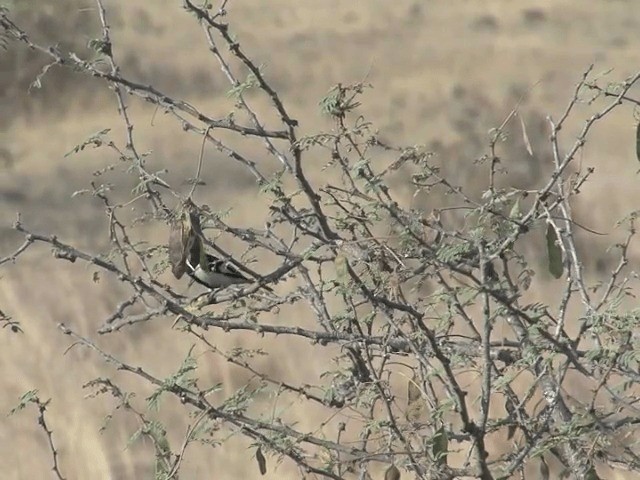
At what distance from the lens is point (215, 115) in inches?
677

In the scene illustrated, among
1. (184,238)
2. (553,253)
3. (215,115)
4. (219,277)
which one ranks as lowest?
(553,253)

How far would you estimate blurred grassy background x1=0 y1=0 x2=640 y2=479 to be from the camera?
4.81 metres

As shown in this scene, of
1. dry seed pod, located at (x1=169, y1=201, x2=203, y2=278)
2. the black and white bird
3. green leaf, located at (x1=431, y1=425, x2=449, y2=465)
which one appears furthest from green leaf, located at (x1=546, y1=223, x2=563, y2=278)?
the black and white bird

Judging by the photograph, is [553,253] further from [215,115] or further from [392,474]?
[215,115]

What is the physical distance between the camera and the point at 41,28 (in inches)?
814

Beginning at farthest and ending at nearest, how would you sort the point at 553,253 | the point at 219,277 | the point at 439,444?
the point at 219,277 < the point at 553,253 < the point at 439,444

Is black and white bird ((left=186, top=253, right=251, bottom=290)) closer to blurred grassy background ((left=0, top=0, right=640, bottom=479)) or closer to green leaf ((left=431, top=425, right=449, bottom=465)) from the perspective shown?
blurred grassy background ((left=0, top=0, right=640, bottom=479))

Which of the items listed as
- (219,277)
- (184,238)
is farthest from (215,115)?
(184,238)

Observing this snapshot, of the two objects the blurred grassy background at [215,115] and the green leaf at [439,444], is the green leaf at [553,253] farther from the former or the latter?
the blurred grassy background at [215,115]

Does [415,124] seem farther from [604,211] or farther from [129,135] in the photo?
[129,135]

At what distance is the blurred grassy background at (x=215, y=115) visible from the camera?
481cm

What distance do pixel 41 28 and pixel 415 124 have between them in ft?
25.9

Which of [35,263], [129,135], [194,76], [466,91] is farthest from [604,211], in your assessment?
[194,76]

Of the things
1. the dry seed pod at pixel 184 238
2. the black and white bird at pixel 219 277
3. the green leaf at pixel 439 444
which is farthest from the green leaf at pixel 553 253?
the black and white bird at pixel 219 277
